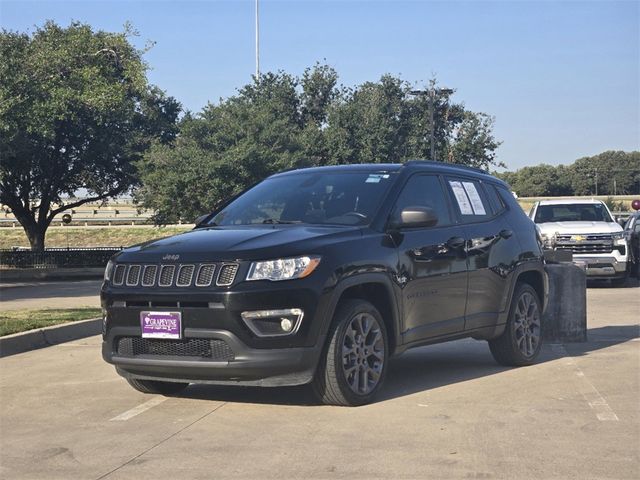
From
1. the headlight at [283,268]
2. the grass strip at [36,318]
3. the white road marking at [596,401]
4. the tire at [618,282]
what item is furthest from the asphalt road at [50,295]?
the tire at [618,282]

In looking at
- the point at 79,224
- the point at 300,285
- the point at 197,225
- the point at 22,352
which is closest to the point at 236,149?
the point at 22,352

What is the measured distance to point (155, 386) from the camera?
7.25m

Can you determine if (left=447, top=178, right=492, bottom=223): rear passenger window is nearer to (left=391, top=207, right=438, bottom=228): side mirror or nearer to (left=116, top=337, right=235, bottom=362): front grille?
(left=391, top=207, right=438, bottom=228): side mirror

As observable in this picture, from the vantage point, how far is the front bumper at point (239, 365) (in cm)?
609

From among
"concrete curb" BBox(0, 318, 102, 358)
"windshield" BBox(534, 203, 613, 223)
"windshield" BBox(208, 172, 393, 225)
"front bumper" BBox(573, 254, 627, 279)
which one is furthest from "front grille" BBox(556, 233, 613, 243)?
"windshield" BBox(208, 172, 393, 225)

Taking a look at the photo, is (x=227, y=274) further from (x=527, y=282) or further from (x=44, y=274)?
(x=44, y=274)

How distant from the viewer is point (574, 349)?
31.9 feet

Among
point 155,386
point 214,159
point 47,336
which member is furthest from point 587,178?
point 155,386

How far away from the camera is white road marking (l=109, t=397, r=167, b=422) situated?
6559mm

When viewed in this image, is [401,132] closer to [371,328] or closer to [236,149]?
[236,149]

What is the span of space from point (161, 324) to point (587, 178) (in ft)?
374

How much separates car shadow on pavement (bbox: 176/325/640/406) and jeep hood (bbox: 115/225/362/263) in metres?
1.32

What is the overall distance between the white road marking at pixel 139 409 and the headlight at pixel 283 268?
4.88 ft

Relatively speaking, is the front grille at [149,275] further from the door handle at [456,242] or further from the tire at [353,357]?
the door handle at [456,242]
